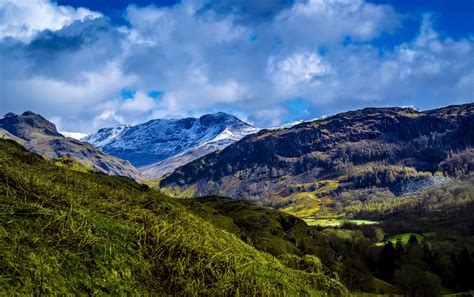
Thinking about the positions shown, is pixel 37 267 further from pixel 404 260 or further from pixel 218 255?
pixel 404 260

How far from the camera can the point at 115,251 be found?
5086 mm

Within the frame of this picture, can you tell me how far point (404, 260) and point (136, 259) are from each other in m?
132

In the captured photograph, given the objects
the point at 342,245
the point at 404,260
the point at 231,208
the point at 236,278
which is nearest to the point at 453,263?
the point at 404,260

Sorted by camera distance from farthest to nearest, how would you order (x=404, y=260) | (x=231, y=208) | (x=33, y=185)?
(x=231, y=208) → (x=404, y=260) → (x=33, y=185)

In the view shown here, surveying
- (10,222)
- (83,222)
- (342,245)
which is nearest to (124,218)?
(83,222)

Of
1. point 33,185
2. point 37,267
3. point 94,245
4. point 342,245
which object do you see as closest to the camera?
point 37,267

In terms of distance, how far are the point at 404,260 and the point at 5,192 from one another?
133 meters

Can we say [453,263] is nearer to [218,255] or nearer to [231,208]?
[231,208]

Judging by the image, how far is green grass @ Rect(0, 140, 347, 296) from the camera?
14.2ft

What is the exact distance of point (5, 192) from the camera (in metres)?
5.09

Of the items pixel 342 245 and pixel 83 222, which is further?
pixel 342 245

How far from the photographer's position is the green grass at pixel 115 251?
14.2 ft

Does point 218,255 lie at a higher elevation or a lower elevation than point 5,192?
lower

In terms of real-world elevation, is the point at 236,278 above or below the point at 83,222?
below
